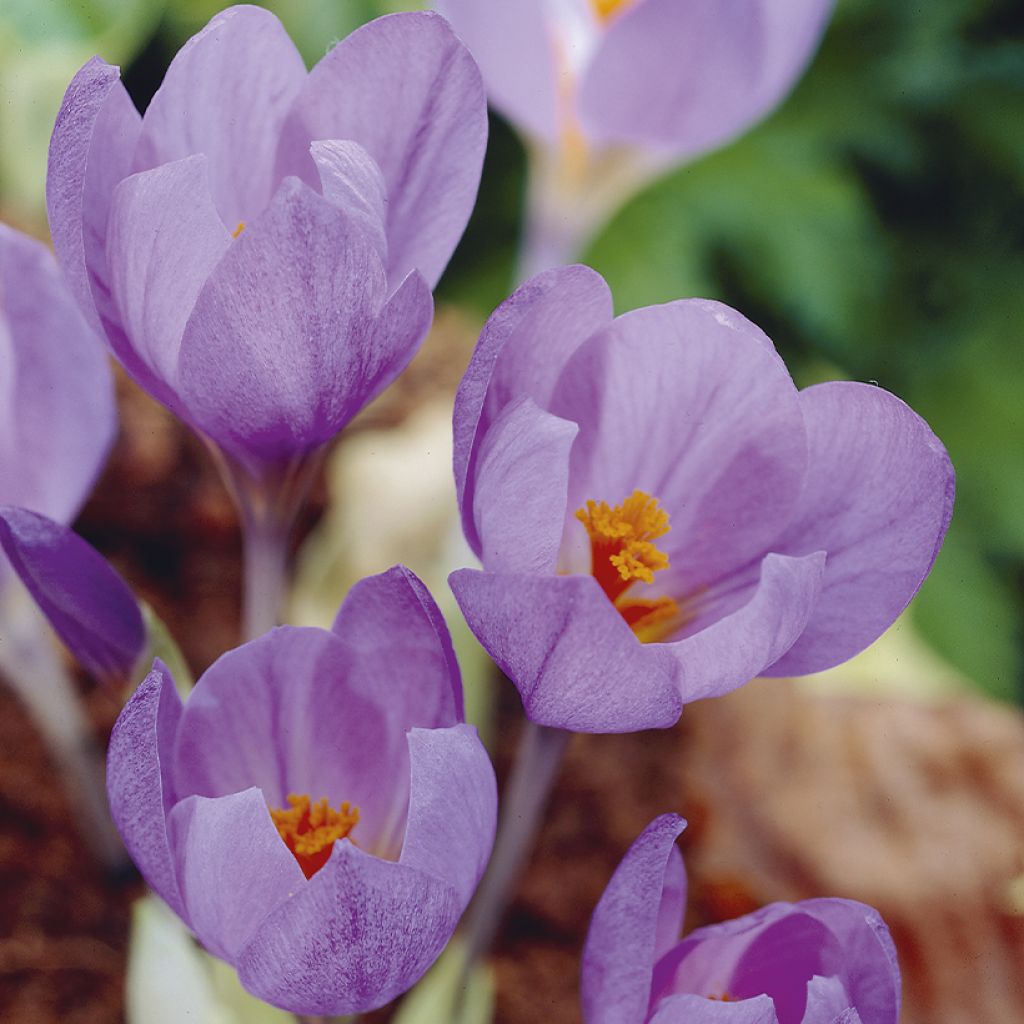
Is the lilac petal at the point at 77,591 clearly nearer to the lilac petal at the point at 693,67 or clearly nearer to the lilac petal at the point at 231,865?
the lilac petal at the point at 231,865

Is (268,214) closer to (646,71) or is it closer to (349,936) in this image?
(349,936)

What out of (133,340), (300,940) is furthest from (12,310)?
(300,940)

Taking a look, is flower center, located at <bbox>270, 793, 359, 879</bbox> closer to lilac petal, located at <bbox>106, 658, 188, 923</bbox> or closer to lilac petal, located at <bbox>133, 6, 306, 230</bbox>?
lilac petal, located at <bbox>106, 658, 188, 923</bbox>

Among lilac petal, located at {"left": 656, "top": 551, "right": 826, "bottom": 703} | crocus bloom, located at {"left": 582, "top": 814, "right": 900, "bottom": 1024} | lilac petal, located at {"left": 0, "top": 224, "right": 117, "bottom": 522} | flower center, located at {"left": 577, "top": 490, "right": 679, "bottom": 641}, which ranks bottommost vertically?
crocus bloom, located at {"left": 582, "top": 814, "right": 900, "bottom": 1024}

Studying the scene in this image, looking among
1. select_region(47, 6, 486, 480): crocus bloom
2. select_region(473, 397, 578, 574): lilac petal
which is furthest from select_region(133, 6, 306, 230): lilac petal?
select_region(473, 397, 578, 574): lilac petal

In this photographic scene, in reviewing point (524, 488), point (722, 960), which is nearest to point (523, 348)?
point (524, 488)
